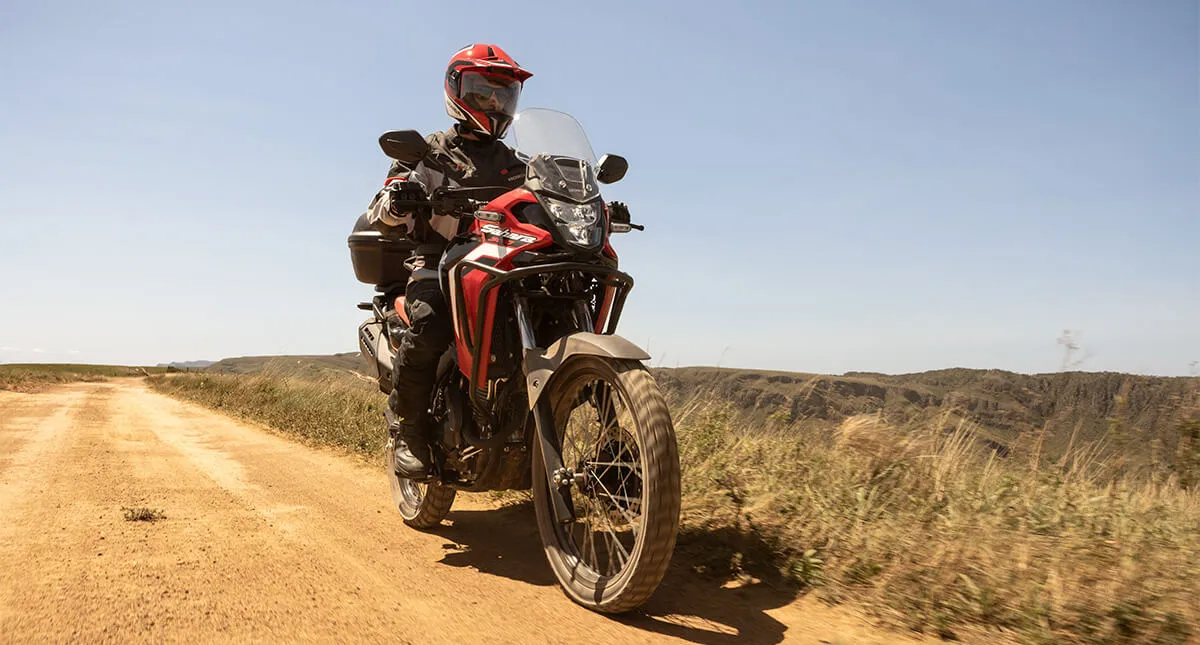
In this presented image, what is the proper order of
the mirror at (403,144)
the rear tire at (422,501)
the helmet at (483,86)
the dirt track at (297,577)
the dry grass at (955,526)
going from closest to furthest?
the dry grass at (955,526)
the dirt track at (297,577)
the mirror at (403,144)
the helmet at (483,86)
the rear tire at (422,501)

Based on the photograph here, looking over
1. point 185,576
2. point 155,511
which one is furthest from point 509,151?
point 155,511

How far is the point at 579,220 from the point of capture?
11.4ft

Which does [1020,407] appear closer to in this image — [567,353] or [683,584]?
[683,584]

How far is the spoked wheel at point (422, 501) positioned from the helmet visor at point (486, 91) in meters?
2.05

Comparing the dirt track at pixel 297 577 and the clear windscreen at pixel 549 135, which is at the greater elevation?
the clear windscreen at pixel 549 135

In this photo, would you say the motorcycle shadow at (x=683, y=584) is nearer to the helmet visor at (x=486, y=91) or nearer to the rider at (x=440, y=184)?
the rider at (x=440, y=184)

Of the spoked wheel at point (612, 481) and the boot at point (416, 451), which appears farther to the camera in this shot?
the boot at point (416, 451)

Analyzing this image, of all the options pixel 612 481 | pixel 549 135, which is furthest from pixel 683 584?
pixel 549 135

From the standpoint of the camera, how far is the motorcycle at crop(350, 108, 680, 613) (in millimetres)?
2975

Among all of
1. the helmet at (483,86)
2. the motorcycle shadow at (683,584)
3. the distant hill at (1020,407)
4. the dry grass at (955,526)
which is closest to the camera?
the dry grass at (955,526)

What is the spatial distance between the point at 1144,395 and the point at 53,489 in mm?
7633

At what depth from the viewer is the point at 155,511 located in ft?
15.3

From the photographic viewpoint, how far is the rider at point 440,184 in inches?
161

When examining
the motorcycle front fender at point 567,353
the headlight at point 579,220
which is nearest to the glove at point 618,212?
the headlight at point 579,220
